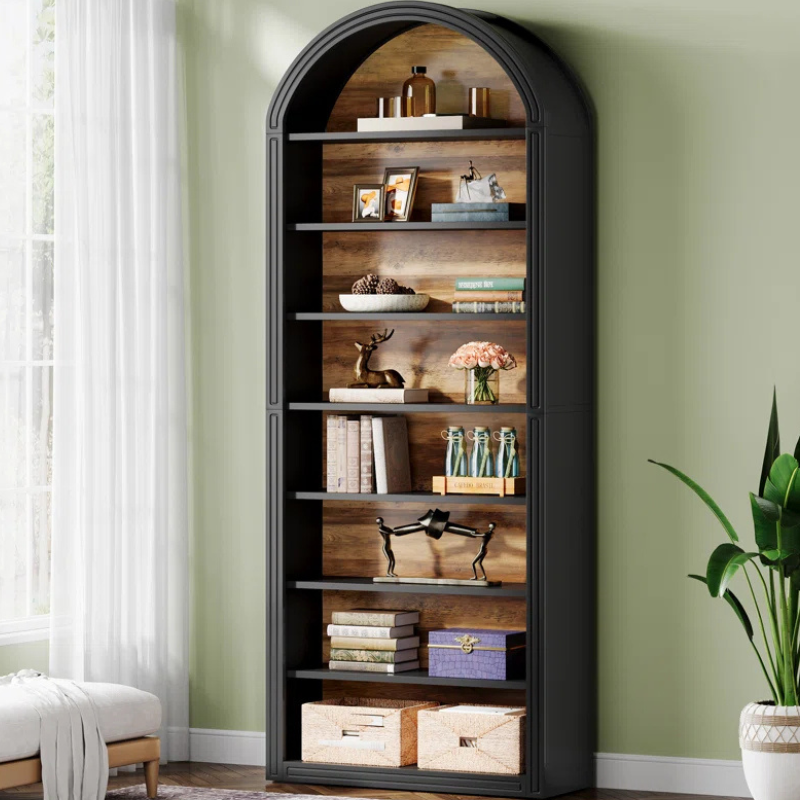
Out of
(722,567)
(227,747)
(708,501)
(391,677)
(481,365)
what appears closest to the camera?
(722,567)

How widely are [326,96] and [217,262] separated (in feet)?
2.20

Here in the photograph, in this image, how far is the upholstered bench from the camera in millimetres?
4168

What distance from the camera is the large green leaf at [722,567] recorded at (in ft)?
13.6

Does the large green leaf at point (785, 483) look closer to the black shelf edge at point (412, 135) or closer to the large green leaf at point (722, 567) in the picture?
the large green leaf at point (722, 567)

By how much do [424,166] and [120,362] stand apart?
1.18 metres

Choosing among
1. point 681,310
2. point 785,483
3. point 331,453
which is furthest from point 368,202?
point 785,483

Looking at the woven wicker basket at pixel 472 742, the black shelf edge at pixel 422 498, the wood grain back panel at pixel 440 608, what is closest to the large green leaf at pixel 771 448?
the black shelf edge at pixel 422 498

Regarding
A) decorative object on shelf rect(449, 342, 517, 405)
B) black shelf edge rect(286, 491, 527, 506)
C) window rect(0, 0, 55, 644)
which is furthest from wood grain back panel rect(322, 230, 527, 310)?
window rect(0, 0, 55, 644)

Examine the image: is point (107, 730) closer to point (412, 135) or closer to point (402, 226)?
point (402, 226)

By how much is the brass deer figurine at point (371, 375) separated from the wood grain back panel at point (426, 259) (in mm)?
216

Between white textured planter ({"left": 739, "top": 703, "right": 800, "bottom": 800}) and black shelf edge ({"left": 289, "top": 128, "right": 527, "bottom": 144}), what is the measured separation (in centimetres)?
186

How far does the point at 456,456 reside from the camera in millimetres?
4809

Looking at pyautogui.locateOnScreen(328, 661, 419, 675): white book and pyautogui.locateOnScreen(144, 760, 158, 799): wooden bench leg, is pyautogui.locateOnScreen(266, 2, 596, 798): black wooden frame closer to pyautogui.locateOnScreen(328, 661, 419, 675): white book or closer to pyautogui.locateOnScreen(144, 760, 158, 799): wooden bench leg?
pyautogui.locateOnScreen(328, 661, 419, 675): white book

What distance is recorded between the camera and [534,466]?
→ 4.55m
